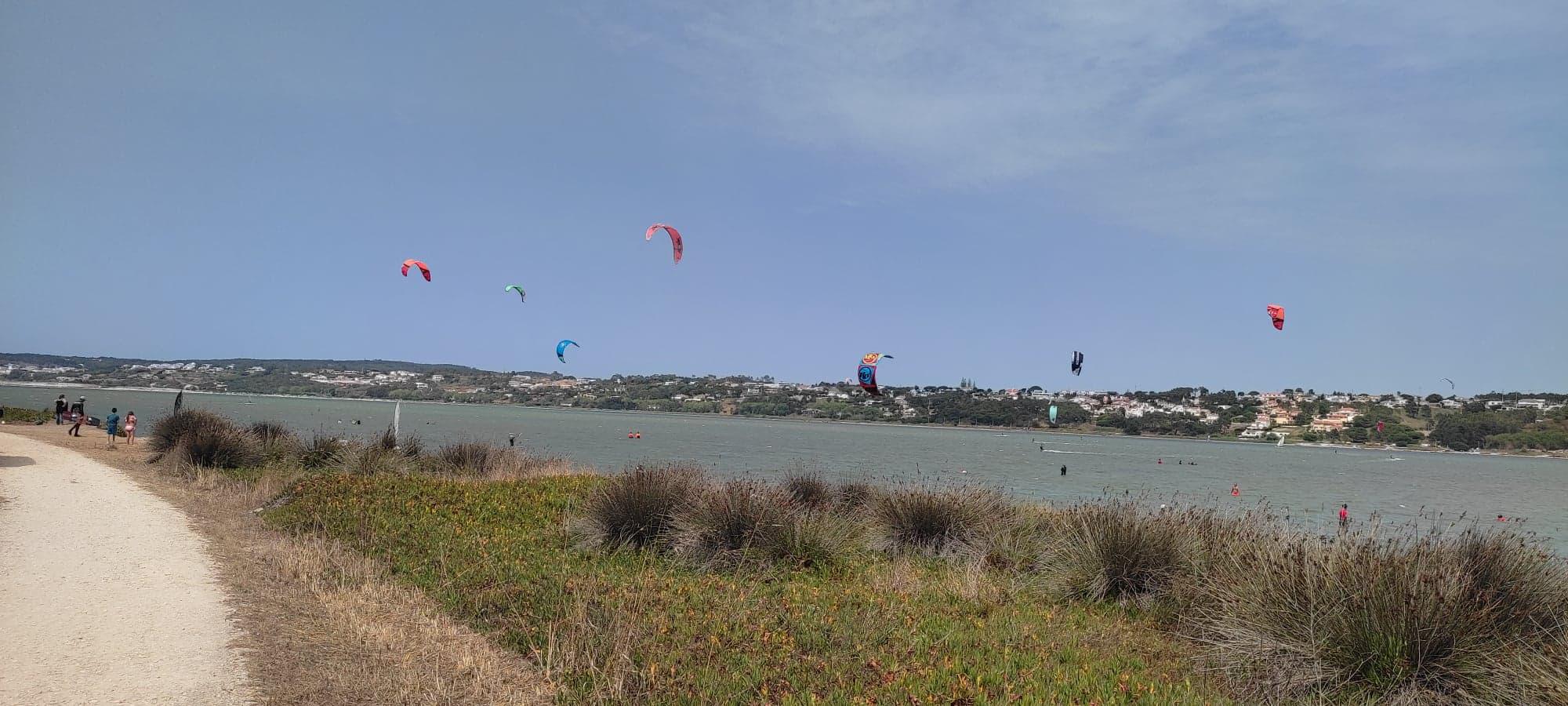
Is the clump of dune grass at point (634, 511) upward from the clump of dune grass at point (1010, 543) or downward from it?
upward

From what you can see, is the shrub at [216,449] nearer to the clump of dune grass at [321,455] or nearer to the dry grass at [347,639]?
the clump of dune grass at [321,455]

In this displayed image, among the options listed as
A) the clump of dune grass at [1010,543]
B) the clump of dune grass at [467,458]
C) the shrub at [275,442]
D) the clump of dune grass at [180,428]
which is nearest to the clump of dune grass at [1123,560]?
the clump of dune grass at [1010,543]

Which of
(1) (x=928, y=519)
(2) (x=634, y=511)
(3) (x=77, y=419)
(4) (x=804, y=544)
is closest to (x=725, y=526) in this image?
(4) (x=804, y=544)

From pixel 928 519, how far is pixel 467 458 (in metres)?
14.3

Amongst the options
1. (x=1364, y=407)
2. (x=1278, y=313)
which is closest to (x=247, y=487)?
(x=1278, y=313)

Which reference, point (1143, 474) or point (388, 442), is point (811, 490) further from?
point (1143, 474)

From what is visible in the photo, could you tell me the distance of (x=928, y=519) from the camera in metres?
15.4

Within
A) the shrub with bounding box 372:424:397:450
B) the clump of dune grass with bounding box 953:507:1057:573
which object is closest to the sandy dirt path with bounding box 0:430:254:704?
the clump of dune grass with bounding box 953:507:1057:573

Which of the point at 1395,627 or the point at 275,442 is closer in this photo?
the point at 1395,627

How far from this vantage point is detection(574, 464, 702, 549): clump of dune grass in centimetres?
1320

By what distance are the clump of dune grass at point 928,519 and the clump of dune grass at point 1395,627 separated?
20.2 ft

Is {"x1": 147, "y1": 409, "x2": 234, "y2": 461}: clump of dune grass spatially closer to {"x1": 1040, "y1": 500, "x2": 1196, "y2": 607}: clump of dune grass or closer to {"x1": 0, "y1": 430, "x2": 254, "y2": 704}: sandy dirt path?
{"x1": 0, "y1": 430, "x2": 254, "y2": 704}: sandy dirt path

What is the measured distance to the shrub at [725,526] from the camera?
1226 centimetres

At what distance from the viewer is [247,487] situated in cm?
1986
